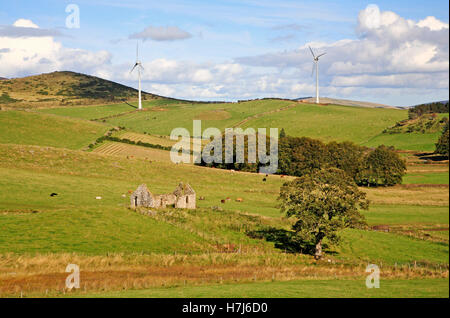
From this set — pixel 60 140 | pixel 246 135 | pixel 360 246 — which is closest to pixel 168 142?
pixel 246 135

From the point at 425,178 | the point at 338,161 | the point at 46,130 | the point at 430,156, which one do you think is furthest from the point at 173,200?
the point at 430,156

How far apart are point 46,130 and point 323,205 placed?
99.6 m

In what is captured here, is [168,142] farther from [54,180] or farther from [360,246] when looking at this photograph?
[360,246]

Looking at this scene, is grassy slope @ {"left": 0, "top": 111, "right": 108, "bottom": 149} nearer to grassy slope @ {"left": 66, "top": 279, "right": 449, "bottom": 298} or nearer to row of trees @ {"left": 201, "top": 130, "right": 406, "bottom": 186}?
row of trees @ {"left": 201, "top": 130, "right": 406, "bottom": 186}

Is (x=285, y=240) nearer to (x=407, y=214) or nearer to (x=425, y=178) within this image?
(x=407, y=214)

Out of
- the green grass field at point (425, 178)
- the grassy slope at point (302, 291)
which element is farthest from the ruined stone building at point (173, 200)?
the green grass field at point (425, 178)

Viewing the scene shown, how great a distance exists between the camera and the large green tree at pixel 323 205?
50594 mm

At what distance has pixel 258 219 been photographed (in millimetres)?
65438

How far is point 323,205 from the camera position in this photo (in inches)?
2015

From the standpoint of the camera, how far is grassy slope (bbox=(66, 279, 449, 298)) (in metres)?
28.7

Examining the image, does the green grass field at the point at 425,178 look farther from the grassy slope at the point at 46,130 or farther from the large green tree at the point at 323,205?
the grassy slope at the point at 46,130

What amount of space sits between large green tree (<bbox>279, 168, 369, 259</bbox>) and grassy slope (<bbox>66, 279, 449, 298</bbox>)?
16570 mm

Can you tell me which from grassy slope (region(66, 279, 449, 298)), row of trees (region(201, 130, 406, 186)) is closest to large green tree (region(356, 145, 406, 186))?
row of trees (region(201, 130, 406, 186))

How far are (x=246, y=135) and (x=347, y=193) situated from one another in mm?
86905
